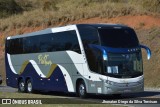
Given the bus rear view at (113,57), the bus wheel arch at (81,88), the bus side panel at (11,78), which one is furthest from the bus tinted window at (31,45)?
the bus rear view at (113,57)

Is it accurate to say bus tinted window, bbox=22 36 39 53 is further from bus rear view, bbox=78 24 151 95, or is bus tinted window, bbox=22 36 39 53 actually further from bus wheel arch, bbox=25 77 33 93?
bus rear view, bbox=78 24 151 95

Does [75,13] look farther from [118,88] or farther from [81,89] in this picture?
[118,88]

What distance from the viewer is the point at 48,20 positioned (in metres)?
57.2

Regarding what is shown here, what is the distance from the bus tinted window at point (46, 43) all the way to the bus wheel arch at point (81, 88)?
1786 mm

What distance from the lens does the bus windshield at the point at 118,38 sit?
24609mm

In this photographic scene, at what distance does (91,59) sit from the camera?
24891 mm

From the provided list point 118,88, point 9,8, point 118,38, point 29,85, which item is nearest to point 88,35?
point 118,38

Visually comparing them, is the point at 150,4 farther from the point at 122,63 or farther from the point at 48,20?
the point at 122,63

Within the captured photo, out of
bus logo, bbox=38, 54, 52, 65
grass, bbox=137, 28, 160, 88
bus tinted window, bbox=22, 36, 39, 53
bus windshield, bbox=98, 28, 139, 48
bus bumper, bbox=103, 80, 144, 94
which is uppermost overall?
bus windshield, bbox=98, 28, 139, 48

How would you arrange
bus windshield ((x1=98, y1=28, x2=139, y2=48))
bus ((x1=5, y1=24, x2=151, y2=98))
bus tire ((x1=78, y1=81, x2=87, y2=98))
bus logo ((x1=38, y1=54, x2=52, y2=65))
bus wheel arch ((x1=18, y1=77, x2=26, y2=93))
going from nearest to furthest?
bus ((x1=5, y1=24, x2=151, y2=98)), bus windshield ((x1=98, y1=28, x2=139, y2=48)), bus tire ((x1=78, y1=81, x2=87, y2=98)), bus logo ((x1=38, y1=54, x2=52, y2=65)), bus wheel arch ((x1=18, y1=77, x2=26, y2=93))

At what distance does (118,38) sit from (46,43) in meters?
5.83

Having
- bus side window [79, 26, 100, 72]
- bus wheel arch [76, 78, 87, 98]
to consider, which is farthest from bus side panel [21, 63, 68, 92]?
bus side window [79, 26, 100, 72]

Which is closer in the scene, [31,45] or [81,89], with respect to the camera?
[81,89]

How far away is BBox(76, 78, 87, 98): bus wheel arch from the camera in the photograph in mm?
25556
